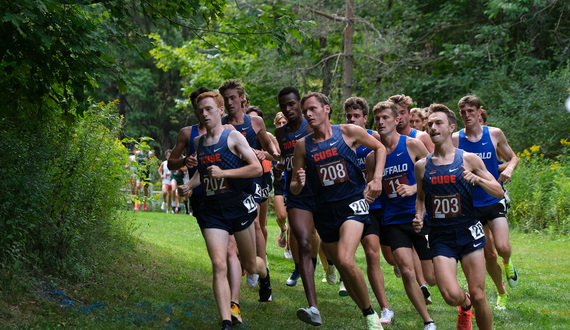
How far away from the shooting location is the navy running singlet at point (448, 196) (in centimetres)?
632

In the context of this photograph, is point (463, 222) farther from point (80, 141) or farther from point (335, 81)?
point (335, 81)

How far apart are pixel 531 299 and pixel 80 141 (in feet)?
20.6

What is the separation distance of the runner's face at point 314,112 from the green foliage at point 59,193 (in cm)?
255

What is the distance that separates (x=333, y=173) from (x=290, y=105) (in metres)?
1.56

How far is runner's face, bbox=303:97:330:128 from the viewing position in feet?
22.6

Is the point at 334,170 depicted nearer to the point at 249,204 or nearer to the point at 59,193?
the point at 249,204

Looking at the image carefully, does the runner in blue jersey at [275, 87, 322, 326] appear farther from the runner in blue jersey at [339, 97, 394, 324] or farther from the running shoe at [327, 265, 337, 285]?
the running shoe at [327, 265, 337, 285]

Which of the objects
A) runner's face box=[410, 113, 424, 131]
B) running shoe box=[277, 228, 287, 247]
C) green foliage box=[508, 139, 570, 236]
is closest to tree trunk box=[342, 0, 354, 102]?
green foliage box=[508, 139, 570, 236]

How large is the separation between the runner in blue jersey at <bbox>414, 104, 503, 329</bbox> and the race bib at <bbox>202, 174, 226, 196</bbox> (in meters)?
1.86

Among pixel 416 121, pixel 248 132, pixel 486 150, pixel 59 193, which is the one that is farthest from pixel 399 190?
pixel 59 193

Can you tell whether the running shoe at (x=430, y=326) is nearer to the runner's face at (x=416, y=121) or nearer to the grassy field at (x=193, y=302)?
the grassy field at (x=193, y=302)

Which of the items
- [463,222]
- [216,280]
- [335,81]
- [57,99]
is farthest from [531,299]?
[335,81]

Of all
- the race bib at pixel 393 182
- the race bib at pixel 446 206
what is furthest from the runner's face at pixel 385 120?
A: the race bib at pixel 446 206

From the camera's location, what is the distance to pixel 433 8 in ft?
88.2
